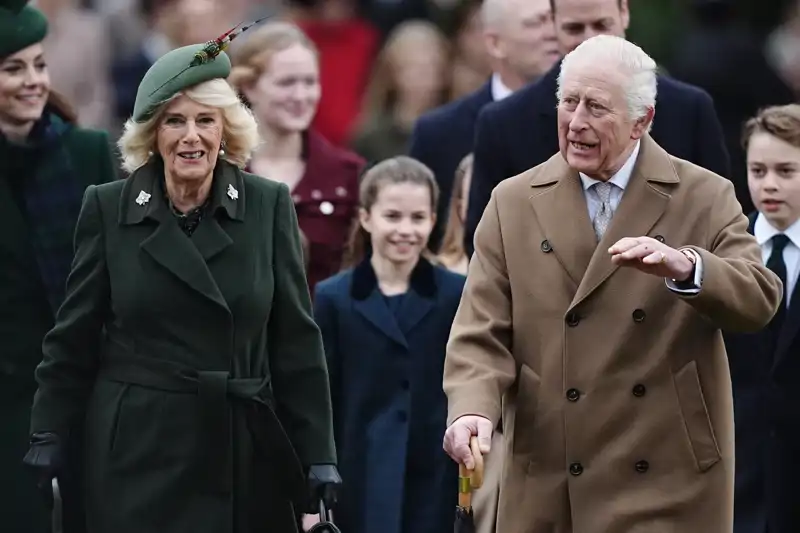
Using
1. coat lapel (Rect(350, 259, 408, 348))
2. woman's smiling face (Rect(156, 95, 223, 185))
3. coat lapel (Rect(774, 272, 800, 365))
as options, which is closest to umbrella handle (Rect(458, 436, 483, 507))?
woman's smiling face (Rect(156, 95, 223, 185))

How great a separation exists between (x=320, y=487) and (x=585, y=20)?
7.26 ft

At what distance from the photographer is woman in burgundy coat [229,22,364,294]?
37.3 feet

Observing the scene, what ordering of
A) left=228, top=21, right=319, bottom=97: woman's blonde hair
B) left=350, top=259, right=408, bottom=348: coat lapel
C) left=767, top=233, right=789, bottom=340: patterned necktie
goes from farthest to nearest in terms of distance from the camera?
left=228, top=21, right=319, bottom=97: woman's blonde hair
left=350, top=259, right=408, bottom=348: coat lapel
left=767, top=233, right=789, bottom=340: patterned necktie

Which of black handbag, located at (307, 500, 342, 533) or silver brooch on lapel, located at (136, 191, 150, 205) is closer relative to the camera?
black handbag, located at (307, 500, 342, 533)

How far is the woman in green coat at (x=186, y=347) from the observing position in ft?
27.2

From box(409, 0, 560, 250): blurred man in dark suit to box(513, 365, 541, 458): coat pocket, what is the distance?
350 centimetres

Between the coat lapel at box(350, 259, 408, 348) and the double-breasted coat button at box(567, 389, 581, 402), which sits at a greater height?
the double-breasted coat button at box(567, 389, 581, 402)

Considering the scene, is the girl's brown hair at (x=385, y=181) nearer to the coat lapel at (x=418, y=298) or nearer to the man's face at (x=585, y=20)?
the coat lapel at (x=418, y=298)

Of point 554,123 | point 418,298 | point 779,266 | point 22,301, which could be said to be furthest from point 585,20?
point 22,301

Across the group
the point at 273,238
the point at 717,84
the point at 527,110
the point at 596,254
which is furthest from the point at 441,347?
the point at 717,84

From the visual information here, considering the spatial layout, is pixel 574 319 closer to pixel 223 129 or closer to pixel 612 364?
pixel 612 364

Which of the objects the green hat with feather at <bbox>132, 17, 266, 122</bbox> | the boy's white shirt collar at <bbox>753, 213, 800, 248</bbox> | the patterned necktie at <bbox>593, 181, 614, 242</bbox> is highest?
the green hat with feather at <bbox>132, 17, 266, 122</bbox>

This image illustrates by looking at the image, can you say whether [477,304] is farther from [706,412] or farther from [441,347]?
[441,347]

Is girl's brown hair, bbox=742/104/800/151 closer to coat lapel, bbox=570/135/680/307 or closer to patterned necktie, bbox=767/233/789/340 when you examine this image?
patterned necktie, bbox=767/233/789/340
